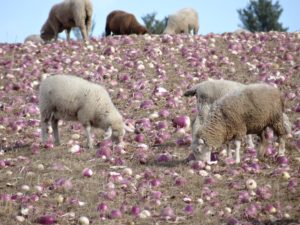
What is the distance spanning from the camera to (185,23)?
2844 cm

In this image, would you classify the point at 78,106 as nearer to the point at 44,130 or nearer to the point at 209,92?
the point at 44,130

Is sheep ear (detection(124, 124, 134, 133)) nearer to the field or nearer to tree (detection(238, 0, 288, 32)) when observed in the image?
the field

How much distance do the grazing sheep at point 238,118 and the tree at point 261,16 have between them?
4573 centimetres

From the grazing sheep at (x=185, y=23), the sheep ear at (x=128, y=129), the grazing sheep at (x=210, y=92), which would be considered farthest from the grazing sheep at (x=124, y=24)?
the grazing sheep at (x=210, y=92)

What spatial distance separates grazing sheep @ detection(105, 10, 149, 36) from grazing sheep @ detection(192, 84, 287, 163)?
17262 mm

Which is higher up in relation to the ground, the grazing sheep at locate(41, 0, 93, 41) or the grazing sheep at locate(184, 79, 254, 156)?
the grazing sheep at locate(41, 0, 93, 41)

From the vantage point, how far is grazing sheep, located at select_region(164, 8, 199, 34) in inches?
1113

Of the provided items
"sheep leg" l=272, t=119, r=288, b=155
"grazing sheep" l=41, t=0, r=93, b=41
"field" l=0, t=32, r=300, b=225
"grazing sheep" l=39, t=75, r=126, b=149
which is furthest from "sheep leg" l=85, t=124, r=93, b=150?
"grazing sheep" l=41, t=0, r=93, b=41

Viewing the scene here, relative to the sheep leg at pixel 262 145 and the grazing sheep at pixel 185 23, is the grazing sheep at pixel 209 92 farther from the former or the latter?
the grazing sheep at pixel 185 23

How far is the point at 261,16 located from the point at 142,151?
47104 millimetres

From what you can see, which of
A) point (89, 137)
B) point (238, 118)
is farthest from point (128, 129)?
point (238, 118)

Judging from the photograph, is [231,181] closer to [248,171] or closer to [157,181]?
[248,171]

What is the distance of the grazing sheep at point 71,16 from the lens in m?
21.4

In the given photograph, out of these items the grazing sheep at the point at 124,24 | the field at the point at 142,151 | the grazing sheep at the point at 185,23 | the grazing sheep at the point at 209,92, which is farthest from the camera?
the grazing sheep at the point at 185,23
